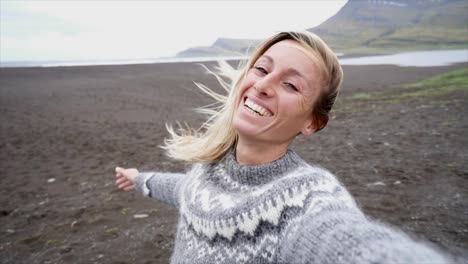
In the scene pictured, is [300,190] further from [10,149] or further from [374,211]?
[10,149]

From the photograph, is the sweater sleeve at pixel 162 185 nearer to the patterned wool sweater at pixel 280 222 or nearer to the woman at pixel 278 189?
the woman at pixel 278 189

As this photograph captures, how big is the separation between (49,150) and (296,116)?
402 inches

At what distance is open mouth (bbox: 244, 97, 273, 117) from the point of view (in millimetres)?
1906

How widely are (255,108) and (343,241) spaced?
0.91 meters

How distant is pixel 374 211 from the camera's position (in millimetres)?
Answer: 5262

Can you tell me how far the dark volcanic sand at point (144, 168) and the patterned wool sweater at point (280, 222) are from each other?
2984 mm

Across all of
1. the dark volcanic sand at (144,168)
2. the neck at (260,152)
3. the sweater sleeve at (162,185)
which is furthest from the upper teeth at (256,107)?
the dark volcanic sand at (144,168)

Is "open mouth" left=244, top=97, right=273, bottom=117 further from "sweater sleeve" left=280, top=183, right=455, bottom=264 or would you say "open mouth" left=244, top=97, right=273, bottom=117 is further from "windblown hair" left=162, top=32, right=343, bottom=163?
"sweater sleeve" left=280, top=183, right=455, bottom=264

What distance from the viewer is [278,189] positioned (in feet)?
5.42

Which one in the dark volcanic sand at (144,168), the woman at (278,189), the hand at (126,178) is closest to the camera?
the woman at (278,189)

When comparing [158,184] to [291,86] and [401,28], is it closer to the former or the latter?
[291,86]

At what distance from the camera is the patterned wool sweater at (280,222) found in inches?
49.4

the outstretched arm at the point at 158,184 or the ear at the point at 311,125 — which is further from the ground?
the ear at the point at 311,125

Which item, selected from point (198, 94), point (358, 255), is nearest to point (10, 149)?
point (358, 255)
